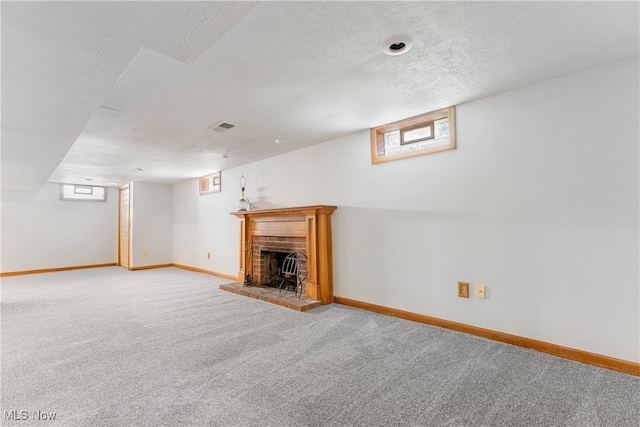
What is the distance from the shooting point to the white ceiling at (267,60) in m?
1.18

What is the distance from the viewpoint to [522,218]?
2.48 meters

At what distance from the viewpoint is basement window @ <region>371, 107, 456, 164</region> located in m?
2.92

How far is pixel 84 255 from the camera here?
7.16m

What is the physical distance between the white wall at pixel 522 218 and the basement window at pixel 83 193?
22.5ft

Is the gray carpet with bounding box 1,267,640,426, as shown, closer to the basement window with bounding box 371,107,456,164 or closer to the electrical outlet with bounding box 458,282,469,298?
the electrical outlet with bounding box 458,282,469,298

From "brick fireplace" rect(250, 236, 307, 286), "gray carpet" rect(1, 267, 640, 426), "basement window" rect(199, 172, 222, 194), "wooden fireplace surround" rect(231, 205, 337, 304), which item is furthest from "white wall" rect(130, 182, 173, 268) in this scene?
"wooden fireplace surround" rect(231, 205, 337, 304)

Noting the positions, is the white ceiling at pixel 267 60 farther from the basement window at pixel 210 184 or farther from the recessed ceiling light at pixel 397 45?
the basement window at pixel 210 184

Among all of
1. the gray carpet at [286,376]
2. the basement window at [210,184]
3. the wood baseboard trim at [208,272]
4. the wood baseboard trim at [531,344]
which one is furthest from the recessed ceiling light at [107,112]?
the wood baseboard trim at [208,272]

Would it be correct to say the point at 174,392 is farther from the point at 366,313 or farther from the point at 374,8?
the point at 374,8

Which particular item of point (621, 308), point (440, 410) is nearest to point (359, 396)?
point (440, 410)

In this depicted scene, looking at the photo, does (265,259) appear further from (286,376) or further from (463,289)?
(463,289)

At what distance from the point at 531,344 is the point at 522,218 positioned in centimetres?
102

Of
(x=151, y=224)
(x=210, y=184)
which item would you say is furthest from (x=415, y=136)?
(x=151, y=224)

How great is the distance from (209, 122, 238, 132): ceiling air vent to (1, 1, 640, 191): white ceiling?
10 centimetres
